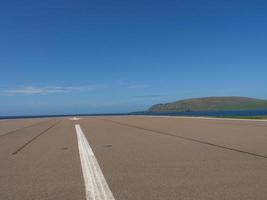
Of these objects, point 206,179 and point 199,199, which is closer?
point 199,199

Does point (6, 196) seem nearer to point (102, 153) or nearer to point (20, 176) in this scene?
point (20, 176)

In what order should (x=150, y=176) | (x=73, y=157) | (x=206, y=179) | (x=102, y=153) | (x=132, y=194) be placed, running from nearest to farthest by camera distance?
(x=132, y=194) < (x=206, y=179) < (x=150, y=176) < (x=73, y=157) < (x=102, y=153)

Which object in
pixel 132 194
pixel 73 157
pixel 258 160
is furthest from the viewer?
pixel 73 157

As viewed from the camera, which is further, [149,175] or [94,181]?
[149,175]

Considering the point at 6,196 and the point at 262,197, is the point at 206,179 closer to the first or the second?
the point at 262,197

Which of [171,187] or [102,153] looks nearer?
[171,187]

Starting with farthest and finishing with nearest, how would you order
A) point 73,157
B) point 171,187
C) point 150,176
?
1. point 73,157
2. point 150,176
3. point 171,187

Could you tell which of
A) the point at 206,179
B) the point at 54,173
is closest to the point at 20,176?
the point at 54,173

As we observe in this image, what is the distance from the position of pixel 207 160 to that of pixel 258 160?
132 cm

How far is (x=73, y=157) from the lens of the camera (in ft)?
36.4

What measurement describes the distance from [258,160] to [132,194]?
4.85 m

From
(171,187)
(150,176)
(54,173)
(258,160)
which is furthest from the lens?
(258,160)

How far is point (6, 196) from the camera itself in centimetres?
610

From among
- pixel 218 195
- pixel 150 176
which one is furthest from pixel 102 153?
pixel 218 195
